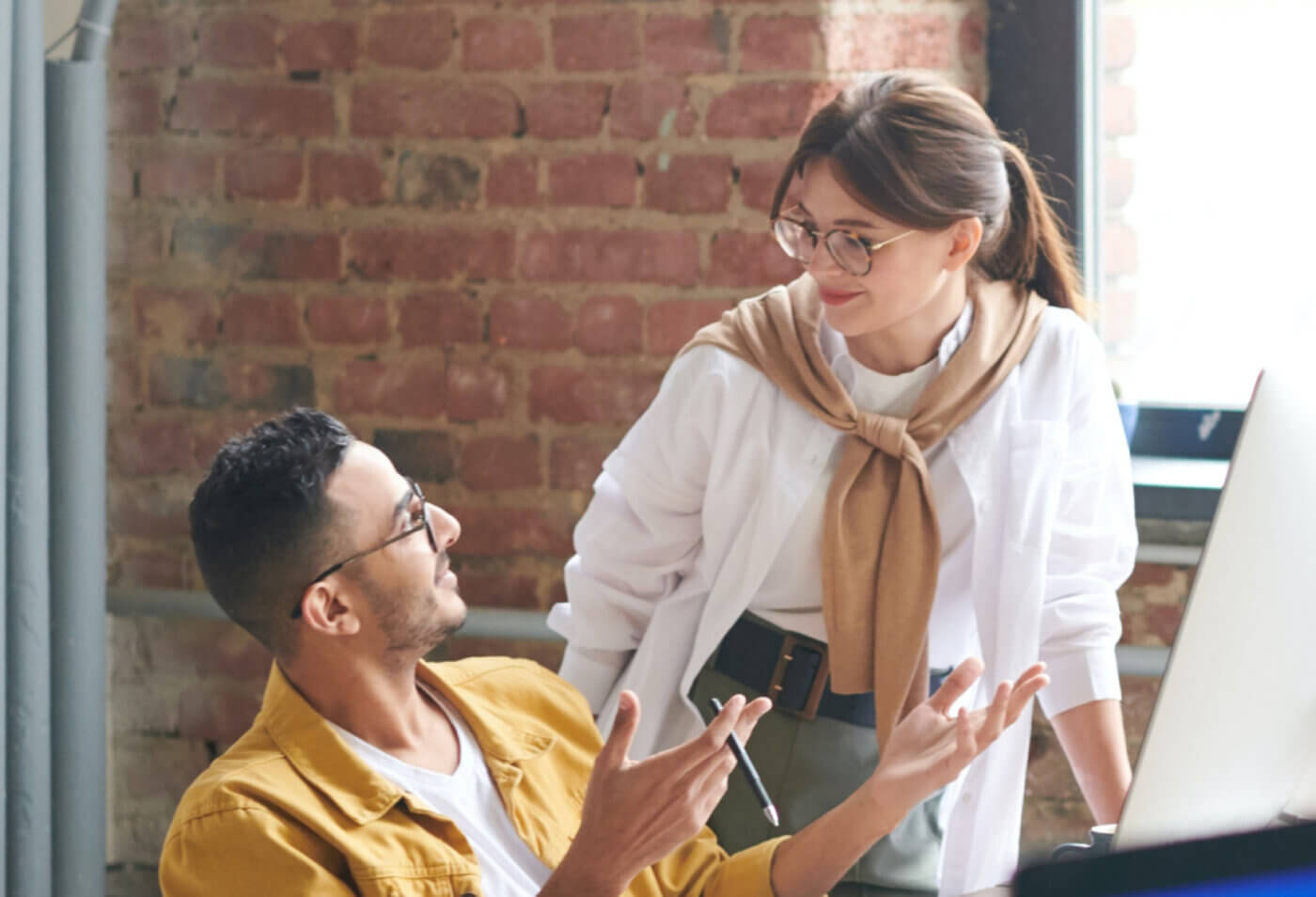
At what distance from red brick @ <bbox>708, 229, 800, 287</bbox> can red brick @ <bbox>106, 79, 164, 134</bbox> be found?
0.90 meters

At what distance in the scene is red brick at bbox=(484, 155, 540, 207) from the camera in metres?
2.10

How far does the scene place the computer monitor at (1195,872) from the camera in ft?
1.44

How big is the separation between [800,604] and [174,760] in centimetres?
121

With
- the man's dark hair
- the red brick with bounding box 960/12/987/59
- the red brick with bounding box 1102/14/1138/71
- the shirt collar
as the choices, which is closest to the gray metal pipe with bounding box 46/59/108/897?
the man's dark hair

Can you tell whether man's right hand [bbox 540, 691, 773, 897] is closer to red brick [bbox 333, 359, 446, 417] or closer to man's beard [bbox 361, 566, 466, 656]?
man's beard [bbox 361, 566, 466, 656]

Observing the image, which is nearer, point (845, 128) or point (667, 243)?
point (845, 128)

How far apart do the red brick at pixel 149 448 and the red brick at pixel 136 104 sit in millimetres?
461

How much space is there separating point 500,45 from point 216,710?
115cm

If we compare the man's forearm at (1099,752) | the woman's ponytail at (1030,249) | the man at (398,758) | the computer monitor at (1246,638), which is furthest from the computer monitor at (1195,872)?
the woman's ponytail at (1030,249)

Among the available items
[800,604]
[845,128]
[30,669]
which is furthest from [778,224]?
[30,669]

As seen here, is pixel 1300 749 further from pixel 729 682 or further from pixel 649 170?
pixel 649 170

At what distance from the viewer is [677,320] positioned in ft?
6.87

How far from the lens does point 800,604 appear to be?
1.59 meters

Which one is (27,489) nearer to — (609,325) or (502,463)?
(502,463)
